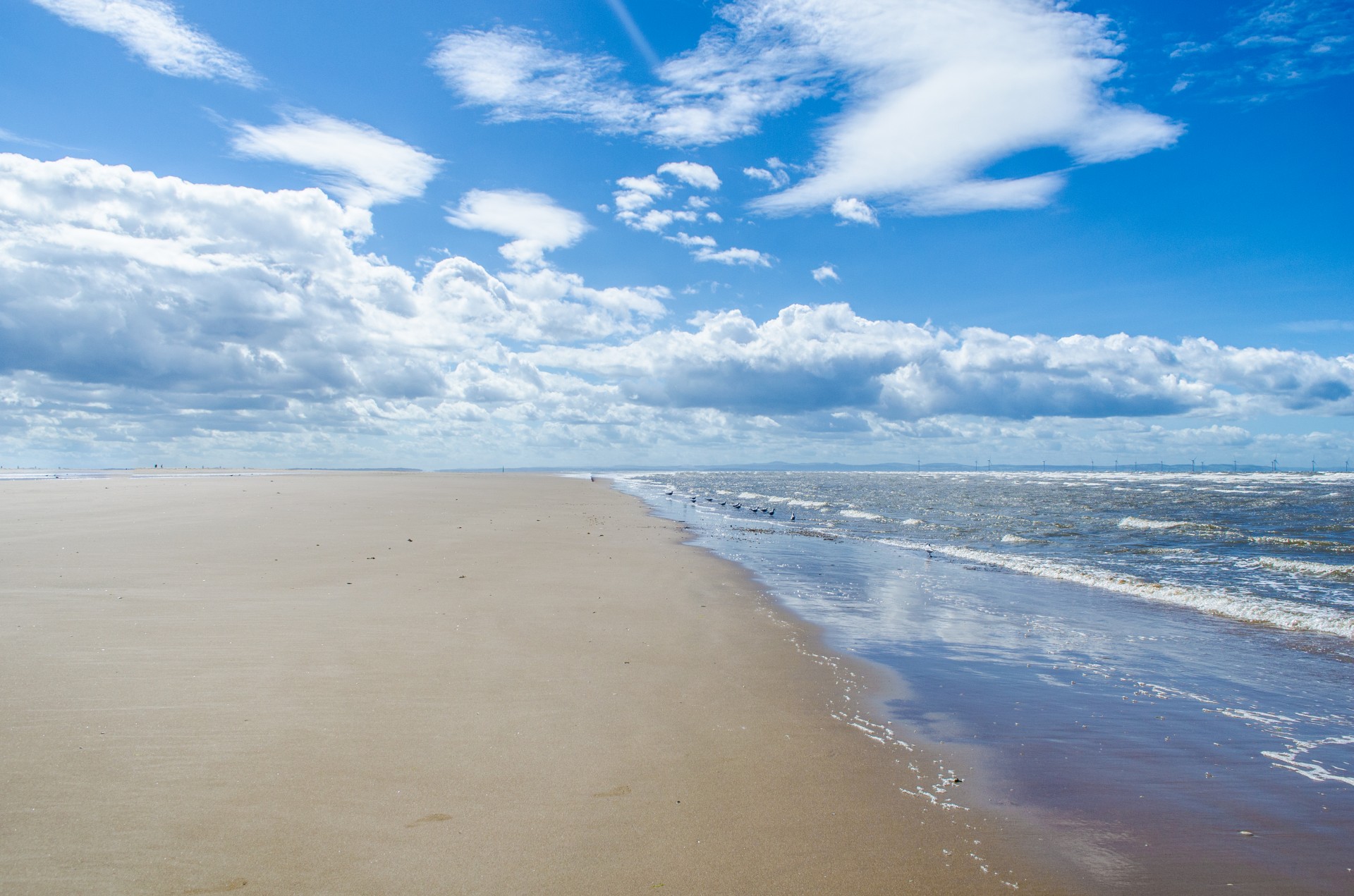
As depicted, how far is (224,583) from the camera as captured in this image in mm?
11516

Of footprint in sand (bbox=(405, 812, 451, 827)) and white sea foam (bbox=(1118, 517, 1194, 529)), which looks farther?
white sea foam (bbox=(1118, 517, 1194, 529))

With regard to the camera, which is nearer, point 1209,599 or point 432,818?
point 432,818

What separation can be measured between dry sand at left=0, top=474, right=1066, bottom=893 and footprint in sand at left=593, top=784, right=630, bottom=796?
0.07 ft

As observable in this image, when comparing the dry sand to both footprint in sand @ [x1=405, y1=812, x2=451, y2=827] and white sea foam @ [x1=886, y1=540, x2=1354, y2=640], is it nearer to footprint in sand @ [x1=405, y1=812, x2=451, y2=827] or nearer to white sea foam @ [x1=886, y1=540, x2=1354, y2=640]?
footprint in sand @ [x1=405, y1=812, x2=451, y2=827]

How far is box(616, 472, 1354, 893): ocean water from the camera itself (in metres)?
4.82

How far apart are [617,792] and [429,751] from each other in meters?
1.61

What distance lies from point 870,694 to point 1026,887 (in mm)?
3617

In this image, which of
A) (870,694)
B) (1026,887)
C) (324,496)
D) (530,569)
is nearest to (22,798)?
(1026,887)

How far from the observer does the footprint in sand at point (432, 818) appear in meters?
4.43

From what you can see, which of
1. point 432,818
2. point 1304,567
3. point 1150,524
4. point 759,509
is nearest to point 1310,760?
point 432,818

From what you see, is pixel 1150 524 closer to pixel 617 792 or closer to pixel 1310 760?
pixel 1310 760

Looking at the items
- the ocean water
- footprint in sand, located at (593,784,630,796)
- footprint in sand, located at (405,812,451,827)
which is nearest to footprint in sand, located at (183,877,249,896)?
footprint in sand, located at (405,812,451,827)

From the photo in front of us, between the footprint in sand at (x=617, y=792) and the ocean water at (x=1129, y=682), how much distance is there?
239cm

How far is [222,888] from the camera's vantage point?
145 inches
